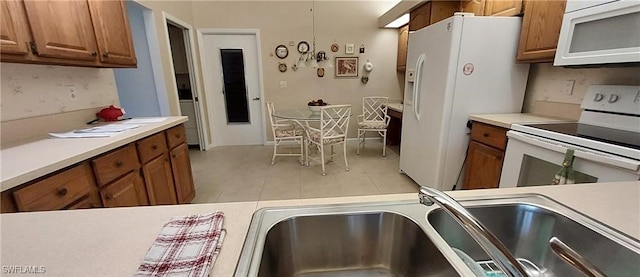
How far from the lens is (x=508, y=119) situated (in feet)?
6.15

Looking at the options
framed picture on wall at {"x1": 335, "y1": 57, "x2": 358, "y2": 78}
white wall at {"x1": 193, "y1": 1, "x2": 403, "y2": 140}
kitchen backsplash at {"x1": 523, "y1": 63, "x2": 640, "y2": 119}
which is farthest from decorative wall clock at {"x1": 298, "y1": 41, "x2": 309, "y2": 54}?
kitchen backsplash at {"x1": 523, "y1": 63, "x2": 640, "y2": 119}

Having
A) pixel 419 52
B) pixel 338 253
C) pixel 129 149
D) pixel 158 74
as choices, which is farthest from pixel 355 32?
pixel 338 253

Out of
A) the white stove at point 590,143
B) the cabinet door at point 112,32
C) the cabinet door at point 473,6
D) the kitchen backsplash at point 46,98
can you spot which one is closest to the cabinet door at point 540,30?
the white stove at point 590,143

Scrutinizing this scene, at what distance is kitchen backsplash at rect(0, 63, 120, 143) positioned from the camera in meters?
1.40

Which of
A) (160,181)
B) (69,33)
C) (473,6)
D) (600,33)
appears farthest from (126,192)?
(473,6)

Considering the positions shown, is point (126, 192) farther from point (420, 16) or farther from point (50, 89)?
point (420, 16)

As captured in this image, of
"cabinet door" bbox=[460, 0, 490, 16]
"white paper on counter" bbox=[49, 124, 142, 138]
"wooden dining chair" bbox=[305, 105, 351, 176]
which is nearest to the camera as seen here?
"white paper on counter" bbox=[49, 124, 142, 138]

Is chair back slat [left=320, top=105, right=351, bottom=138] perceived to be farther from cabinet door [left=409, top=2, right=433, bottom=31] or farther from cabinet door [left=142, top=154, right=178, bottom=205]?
cabinet door [left=142, top=154, right=178, bottom=205]

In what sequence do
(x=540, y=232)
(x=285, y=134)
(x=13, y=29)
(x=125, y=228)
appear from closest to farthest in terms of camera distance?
(x=125, y=228) < (x=540, y=232) < (x=13, y=29) < (x=285, y=134)

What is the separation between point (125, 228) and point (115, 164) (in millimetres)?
1003

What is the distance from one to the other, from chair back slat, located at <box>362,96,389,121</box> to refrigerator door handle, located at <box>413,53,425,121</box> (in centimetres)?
164

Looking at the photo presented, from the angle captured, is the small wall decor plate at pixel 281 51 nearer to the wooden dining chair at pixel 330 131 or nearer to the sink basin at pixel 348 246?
the wooden dining chair at pixel 330 131

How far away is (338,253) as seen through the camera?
0.79 meters

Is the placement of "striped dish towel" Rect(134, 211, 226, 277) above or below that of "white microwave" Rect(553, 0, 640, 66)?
below
